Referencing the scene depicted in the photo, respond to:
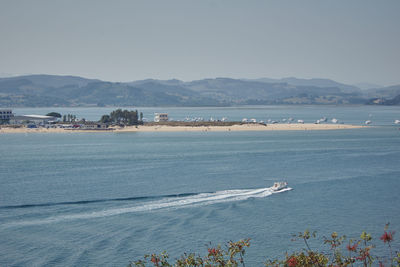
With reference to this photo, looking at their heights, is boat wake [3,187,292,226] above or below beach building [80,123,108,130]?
below

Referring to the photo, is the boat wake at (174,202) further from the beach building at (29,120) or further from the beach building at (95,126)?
the beach building at (29,120)

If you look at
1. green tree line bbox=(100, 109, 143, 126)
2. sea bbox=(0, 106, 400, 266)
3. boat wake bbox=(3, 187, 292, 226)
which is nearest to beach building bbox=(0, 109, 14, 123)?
green tree line bbox=(100, 109, 143, 126)

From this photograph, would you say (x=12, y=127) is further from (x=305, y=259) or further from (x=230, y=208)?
(x=305, y=259)

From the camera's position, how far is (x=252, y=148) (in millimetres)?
58375

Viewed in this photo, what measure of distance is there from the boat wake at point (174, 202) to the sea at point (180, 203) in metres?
0.06

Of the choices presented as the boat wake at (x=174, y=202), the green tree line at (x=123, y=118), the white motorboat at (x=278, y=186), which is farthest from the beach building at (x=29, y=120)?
the white motorboat at (x=278, y=186)

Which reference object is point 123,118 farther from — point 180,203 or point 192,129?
point 180,203

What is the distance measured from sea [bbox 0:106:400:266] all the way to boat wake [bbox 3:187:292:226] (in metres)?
0.06

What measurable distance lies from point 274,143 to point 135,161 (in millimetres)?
25247

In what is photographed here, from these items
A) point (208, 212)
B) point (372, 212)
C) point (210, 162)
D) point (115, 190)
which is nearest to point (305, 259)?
point (208, 212)

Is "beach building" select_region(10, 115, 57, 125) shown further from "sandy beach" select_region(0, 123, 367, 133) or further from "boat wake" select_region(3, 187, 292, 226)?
"boat wake" select_region(3, 187, 292, 226)

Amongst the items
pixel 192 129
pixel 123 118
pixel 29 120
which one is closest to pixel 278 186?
pixel 192 129

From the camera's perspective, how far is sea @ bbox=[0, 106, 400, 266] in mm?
20641

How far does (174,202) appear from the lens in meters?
27.7
